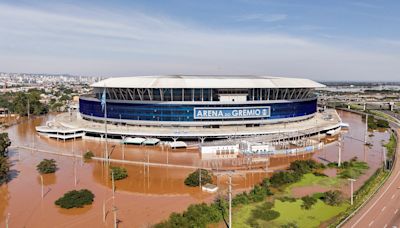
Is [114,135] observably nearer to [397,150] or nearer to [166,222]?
[166,222]

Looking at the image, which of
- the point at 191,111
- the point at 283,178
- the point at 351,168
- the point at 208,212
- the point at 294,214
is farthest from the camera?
the point at 191,111

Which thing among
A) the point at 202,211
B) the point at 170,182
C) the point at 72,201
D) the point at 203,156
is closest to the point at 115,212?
the point at 72,201

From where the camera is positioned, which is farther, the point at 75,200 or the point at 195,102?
the point at 195,102

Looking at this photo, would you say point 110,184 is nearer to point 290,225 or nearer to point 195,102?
point 290,225

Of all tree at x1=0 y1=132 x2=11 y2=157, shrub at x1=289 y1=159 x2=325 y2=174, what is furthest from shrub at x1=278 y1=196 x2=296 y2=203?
tree at x1=0 y1=132 x2=11 y2=157

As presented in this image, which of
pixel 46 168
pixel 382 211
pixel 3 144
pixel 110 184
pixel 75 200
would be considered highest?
pixel 3 144

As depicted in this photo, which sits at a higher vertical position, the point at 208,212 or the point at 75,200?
the point at 208,212

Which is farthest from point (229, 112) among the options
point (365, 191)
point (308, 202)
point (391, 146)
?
point (308, 202)

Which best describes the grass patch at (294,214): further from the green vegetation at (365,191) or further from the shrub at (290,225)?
the green vegetation at (365,191)
